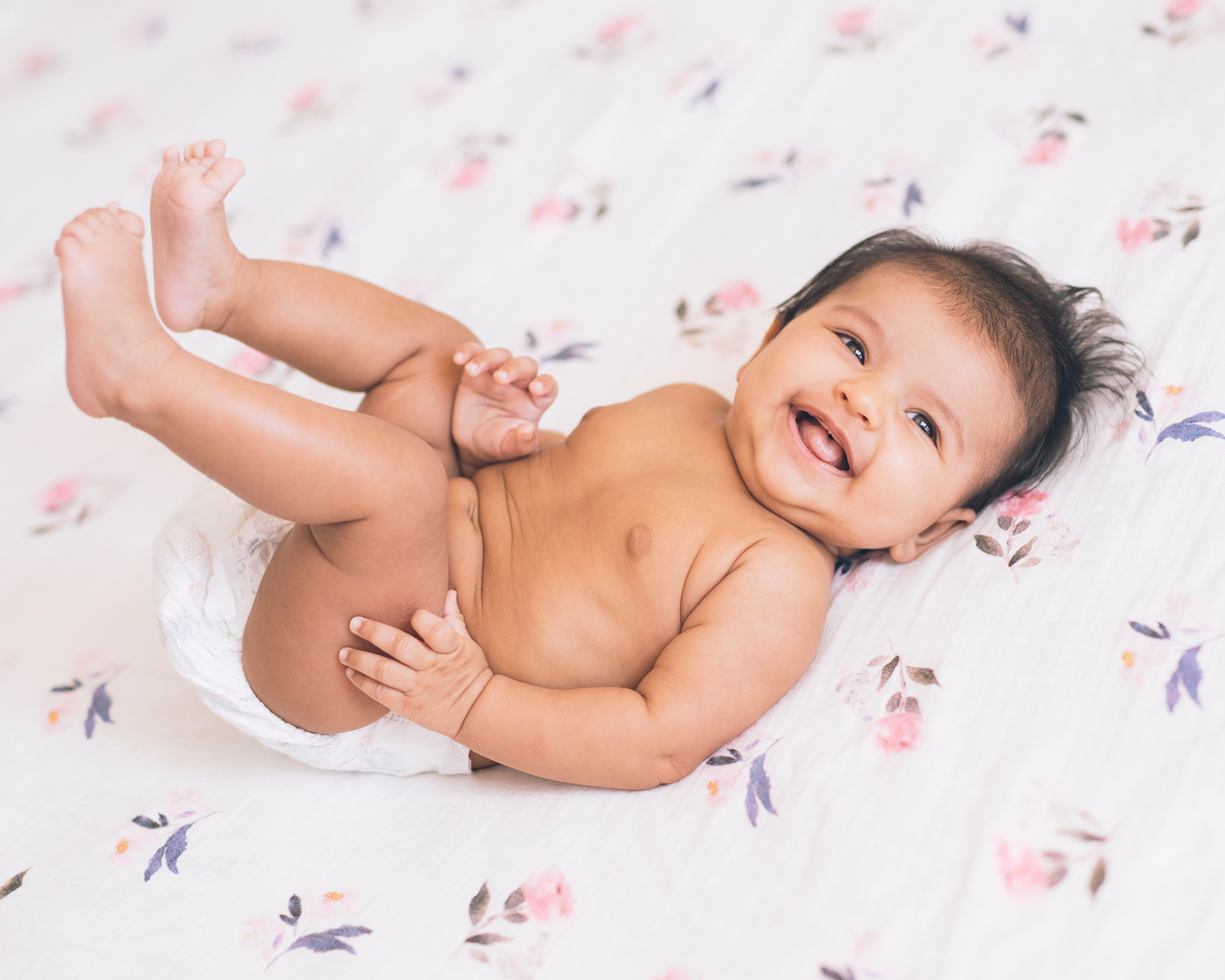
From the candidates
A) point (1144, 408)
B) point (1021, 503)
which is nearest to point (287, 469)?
point (1021, 503)

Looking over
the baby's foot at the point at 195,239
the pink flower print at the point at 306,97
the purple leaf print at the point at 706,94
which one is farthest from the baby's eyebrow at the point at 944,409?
the pink flower print at the point at 306,97

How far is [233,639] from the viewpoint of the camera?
1.11m

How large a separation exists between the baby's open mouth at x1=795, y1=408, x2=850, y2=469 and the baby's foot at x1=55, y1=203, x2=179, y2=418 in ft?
2.22

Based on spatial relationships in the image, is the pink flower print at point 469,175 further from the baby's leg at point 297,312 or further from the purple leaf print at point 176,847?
the purple leaf print at point 176,847

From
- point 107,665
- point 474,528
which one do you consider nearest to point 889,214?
point 474,528

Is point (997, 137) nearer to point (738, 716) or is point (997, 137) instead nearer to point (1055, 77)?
point (1055, 77)

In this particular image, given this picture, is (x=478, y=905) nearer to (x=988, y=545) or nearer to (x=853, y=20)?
(x=988, y=545)

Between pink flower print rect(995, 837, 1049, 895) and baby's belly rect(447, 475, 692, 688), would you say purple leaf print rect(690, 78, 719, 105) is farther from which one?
pink flower print rect(995, 837, 1049, 895)

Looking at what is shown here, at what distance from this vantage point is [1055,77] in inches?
62.2

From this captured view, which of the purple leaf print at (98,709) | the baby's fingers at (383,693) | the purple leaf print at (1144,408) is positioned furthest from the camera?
the purple leaf print at (98,709)

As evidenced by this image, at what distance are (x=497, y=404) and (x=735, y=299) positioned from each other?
489mm

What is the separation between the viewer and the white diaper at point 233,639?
108 centimetres

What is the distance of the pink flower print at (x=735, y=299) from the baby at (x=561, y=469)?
23cm

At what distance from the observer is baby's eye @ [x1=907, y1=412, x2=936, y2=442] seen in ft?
3.64
